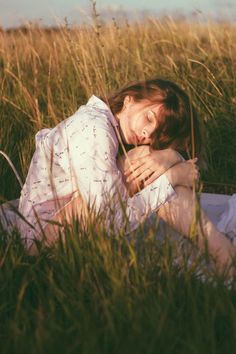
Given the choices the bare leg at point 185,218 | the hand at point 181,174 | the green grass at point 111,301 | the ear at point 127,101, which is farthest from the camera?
the ear at point 127,101

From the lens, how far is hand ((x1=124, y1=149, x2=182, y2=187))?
101 inches

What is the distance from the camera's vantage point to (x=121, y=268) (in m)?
1.78

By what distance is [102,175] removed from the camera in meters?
2.36

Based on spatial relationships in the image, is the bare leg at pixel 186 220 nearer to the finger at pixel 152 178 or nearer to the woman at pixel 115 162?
the woman at pixel 115 162

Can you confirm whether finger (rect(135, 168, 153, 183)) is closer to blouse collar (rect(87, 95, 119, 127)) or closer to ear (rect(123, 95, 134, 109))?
blouse collar (rect(87, 95, 119, 127))

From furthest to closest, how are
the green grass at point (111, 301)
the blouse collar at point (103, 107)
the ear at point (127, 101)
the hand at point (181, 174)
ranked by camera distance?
the ear at point (127, 101) < the blouse collar at point (103, 107) < the hand at point (181, 174) < the green grass at point (111, 301)

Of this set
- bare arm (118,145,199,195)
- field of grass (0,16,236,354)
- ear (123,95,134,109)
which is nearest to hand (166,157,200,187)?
bare arm (118,145,199,195)

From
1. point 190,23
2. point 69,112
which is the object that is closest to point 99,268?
point 69,112

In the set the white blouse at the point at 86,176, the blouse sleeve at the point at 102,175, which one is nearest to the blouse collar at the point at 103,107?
the white blouse at the point at 86,176

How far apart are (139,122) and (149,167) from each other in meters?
0.21

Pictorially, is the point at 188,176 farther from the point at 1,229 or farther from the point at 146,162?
the point at 1,229

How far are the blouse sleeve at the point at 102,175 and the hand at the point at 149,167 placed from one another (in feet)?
0.40

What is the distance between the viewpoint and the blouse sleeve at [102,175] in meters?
2.32

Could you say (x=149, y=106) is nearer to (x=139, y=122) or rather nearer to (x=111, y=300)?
(x=139, y=122)
